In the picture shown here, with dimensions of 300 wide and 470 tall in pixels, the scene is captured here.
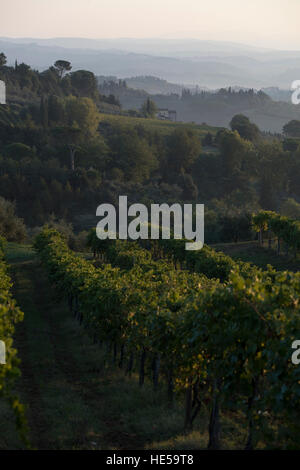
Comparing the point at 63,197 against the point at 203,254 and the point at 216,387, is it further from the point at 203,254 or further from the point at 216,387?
the point at 216,387

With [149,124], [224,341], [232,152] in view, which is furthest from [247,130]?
[224,341]

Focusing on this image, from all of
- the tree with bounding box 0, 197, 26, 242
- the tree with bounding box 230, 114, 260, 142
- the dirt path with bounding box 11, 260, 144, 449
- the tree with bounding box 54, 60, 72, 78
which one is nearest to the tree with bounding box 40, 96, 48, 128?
the tree with bounding box 54, 60, 72, 78

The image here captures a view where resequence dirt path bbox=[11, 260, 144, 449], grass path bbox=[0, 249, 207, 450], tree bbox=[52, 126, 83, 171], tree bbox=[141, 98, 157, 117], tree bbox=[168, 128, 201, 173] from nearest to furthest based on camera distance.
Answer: grass path bbox=[0, 249, 207, 450]
dirt path bbox=[11, 260, 144, 449]
tree bbox=[52, 126, 83, 171]
tree bbox=[168, 128, 201, 173]
tree bbox=[141, 98, 157, 117]

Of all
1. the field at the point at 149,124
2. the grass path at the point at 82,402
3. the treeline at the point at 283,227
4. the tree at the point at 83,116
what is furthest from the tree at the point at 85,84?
the grass path at the point at 82,402

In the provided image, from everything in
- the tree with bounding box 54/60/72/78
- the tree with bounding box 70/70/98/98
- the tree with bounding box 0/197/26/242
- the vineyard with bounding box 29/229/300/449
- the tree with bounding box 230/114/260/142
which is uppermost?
A: the tree with bounding box 54/60/72/78

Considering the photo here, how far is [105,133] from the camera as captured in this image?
15212 centimetres

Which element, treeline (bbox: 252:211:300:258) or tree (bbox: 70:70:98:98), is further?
tree (bbox: 70:70:98:98)

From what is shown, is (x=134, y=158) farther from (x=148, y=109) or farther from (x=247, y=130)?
(x=148, y=109)

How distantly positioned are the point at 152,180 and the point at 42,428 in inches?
4412

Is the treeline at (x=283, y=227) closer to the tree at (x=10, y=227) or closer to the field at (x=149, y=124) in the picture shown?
the tree at (x=10, y=227)

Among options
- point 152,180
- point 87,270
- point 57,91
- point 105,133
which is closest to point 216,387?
point 87,270

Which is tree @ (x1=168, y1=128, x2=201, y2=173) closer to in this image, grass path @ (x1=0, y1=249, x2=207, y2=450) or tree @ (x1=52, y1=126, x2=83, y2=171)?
tree @ (x1=52, y1=126, x2=83, y2=171)

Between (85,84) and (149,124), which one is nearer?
(149,124)

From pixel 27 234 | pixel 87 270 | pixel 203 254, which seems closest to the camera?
pixel 87 270
